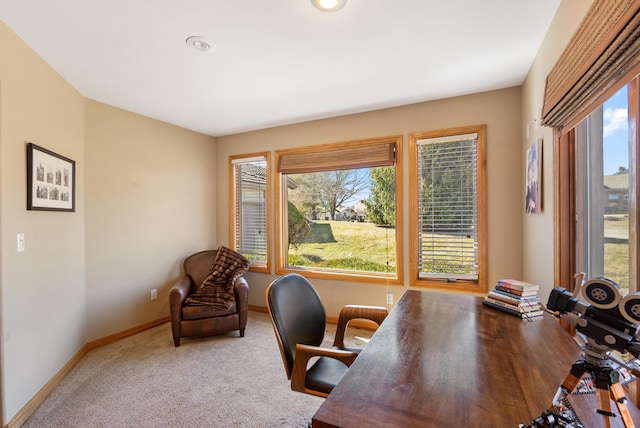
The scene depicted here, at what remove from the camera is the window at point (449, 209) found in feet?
9.59

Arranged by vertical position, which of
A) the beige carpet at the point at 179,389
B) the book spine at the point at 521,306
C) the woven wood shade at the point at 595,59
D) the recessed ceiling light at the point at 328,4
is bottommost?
the beige carpet at the point at 179,389

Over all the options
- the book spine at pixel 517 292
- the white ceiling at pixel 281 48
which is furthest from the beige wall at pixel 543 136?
the book spine at pixel 517 292

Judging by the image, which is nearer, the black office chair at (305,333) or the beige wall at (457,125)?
the black office chair at (305,333)

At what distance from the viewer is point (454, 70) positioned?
243 cm

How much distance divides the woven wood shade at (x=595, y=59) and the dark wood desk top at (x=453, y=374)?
1099mm

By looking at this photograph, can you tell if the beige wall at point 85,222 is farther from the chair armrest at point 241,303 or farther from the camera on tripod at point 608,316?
the camera on tripod at point 608,316

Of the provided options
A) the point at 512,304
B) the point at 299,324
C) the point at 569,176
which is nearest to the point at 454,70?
the point at 569,176

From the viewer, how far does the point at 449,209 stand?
3.05 metres

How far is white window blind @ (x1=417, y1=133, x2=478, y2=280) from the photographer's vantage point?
117 inches

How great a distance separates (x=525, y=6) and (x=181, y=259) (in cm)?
416

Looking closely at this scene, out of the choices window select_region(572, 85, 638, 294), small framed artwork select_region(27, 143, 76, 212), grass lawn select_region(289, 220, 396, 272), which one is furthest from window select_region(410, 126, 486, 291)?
small framed artwork select_region(27, 143, 76, 212)

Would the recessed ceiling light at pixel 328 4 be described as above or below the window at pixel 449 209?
above

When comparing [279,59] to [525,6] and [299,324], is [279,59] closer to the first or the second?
[525,6]

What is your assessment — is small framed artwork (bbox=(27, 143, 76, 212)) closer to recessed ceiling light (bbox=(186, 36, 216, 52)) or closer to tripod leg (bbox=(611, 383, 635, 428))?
recessed ceiling light (bbox=(186, 36, 216, 52))
